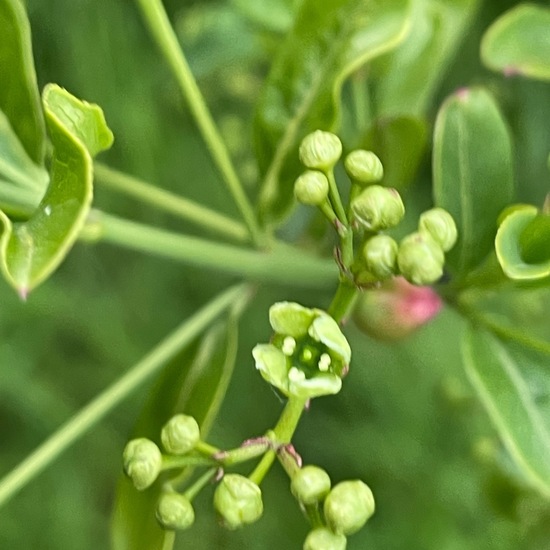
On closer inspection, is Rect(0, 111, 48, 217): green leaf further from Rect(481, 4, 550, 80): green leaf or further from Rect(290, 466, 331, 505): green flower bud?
Rect(481, 4, 550, 80): green leaf

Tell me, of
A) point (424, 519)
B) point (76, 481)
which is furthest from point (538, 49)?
point (76, 481)

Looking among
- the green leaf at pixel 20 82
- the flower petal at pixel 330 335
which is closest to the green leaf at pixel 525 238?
the flower petal at pixel 330 335

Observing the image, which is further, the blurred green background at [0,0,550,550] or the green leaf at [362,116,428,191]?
the blurred green background at [0,0,550,550]

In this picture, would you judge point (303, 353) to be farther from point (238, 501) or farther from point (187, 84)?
point (187, 84)

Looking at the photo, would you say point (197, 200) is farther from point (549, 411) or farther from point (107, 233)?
point (549, 411)

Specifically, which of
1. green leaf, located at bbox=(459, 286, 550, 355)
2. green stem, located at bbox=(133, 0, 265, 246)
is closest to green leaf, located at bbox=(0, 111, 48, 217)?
green stem, located at bbox=(133, 0, 265, 246)

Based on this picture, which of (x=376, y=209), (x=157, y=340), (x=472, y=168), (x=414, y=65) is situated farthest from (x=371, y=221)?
(x=157, y=340)
